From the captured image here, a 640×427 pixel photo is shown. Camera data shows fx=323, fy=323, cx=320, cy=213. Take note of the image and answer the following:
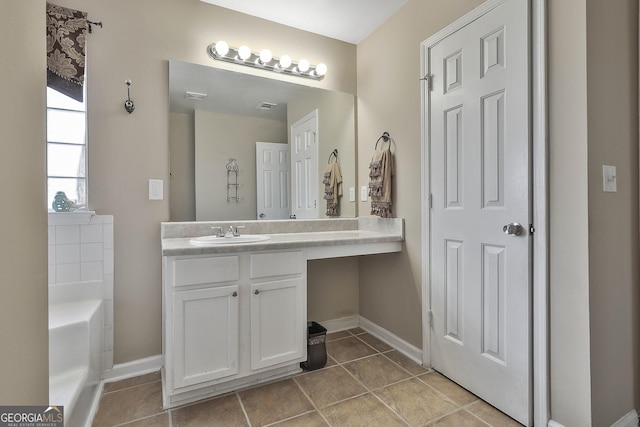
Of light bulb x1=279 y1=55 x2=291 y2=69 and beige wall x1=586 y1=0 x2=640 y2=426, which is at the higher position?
light bulb x1=279 y1=55 x2=291 y2=69

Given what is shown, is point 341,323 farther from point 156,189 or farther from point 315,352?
point 156,189

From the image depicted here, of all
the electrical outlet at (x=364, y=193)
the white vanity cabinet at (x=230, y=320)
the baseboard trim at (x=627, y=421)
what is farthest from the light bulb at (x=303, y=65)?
the baseboard trim at (x=627, y=421)

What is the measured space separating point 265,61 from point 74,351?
211 centimetres

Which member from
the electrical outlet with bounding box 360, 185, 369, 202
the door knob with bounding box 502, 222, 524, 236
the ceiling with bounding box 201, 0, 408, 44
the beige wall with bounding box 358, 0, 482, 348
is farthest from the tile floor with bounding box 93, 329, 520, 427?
the ceiling with bounding box 201, 0, 408, 44

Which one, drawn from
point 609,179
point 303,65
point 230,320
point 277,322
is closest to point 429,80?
point 303,65

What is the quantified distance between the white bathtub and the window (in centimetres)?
57

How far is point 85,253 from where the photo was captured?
1.92 metres

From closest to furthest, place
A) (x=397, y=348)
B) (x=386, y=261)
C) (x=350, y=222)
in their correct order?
(x=397, y=348) → (x=386, y=261) → (x=350, y=222)

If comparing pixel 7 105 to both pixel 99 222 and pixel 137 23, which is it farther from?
pixel 137 23

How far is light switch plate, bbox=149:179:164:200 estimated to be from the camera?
206cm

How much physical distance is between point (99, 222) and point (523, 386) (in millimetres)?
2434

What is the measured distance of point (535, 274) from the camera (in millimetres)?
1471

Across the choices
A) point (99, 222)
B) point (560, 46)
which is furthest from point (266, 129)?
point (560, 46)

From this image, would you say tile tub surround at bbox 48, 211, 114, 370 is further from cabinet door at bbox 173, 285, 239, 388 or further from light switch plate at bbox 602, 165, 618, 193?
light switch plate at bbox 602, 165, 618, 193
